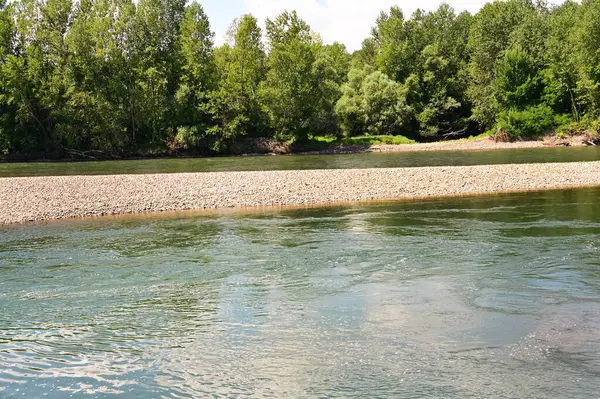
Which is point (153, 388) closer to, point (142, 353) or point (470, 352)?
point (142, 353)

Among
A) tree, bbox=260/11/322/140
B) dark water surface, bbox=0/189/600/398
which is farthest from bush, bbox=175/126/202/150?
dark water surface, bbox=0/189/600/398

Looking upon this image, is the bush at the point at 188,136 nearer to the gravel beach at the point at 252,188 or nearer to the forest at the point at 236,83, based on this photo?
the forest at the point at 236,83

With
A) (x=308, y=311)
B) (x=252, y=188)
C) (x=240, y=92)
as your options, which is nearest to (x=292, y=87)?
(x=240, y=92)

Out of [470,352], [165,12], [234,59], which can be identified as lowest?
[470,352]

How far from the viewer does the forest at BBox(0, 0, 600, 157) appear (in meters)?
66.8

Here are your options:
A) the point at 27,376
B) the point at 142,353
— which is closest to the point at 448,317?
the point at 142,353

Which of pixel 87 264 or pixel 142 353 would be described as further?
pixel 87 264

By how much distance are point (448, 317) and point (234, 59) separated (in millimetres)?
66099

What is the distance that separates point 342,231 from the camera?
1959 cm

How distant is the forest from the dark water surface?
50270mm

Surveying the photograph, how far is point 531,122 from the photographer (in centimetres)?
7156

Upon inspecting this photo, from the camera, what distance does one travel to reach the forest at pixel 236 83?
6675 cm

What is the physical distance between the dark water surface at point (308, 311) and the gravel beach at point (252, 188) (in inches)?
231

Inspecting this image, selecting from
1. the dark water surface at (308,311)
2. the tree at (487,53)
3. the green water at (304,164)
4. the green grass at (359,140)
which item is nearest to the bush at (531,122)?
the tree at (487,53)
